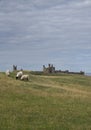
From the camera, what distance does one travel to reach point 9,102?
31172mm

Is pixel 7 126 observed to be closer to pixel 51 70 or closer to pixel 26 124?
pixel 26 124

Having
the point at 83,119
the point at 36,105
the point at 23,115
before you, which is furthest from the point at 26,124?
the point at 36,105

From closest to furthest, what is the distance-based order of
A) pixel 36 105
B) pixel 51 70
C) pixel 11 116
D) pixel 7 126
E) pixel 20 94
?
pixel 7 126, pixel 11 116, pixel 36 105, pixel 20 94, pixel 51 70

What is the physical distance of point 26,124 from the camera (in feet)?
74.0

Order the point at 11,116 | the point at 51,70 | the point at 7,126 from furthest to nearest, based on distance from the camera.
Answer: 1. the point at 51,70
2. the point at 11,116
3. the point at 7,126

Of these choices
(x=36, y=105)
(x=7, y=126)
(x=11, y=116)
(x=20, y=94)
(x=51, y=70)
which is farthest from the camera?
(x=51, y=70)

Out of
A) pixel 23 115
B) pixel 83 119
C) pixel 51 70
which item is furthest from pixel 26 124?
pixel 51 70

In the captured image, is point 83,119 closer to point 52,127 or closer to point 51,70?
point 52,127

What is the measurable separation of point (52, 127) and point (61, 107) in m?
8.76

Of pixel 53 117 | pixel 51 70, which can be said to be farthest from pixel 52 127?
pixel 51 70

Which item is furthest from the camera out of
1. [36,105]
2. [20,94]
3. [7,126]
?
[20,94]

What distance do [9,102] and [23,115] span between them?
6012mm

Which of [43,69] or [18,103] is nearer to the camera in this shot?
[18,103]

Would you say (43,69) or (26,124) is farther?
(43,69)
